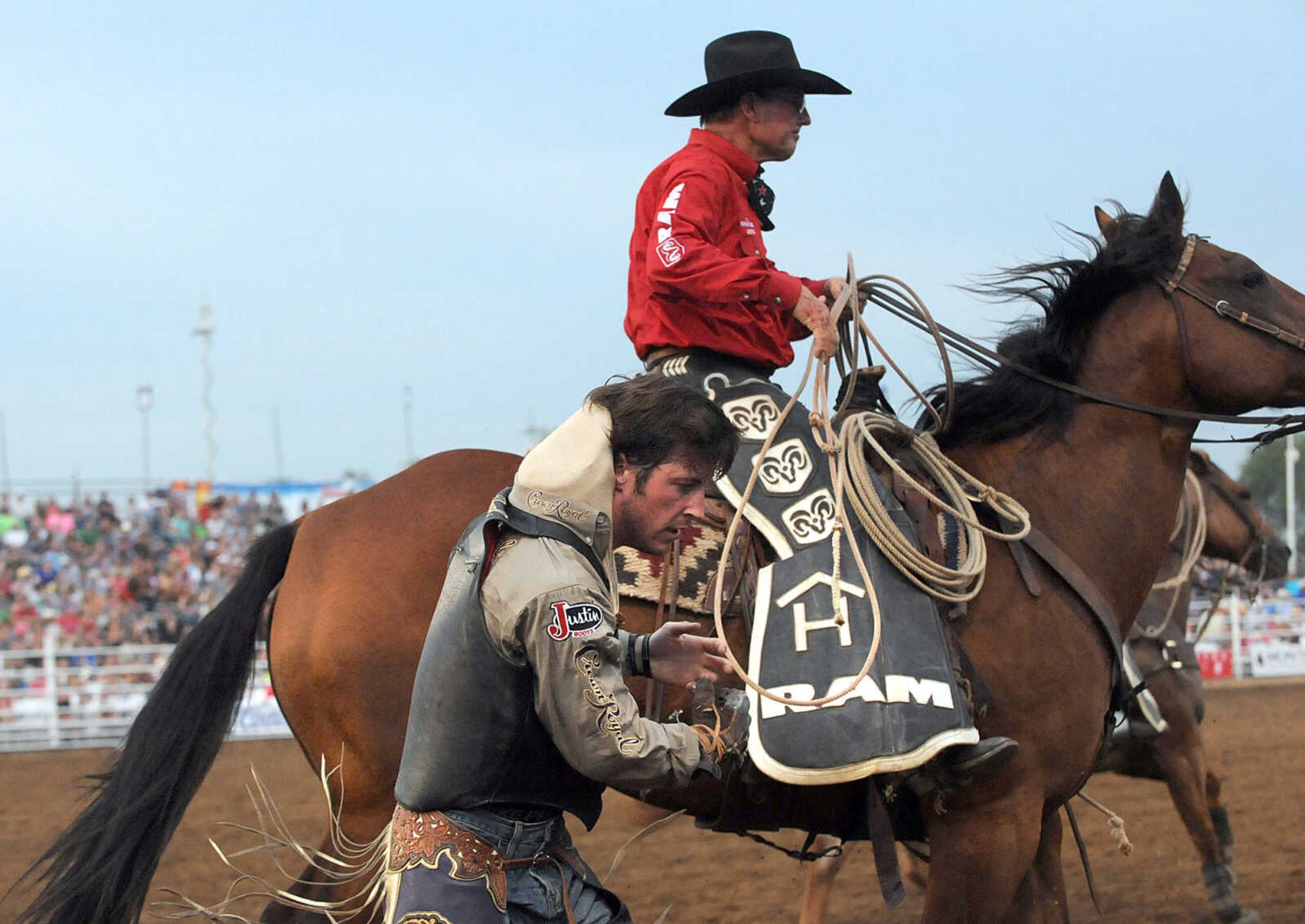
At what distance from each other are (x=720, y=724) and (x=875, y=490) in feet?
4.57

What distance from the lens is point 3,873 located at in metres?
7.07

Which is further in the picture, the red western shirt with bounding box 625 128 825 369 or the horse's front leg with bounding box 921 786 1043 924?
the red western shirt with bounding box 625 128 825 369

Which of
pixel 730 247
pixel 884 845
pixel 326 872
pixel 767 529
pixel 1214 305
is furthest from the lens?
pixel 1214 305

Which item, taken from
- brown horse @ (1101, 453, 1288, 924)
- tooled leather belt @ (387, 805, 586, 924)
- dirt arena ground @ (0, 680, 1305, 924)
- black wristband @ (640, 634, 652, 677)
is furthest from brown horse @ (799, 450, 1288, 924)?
tooled leather belt @ (387, 805, 586, 924)

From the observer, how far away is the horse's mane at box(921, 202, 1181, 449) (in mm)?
4148

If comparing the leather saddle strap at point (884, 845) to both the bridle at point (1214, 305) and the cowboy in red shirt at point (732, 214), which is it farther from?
the bridle at point (1214, 305)

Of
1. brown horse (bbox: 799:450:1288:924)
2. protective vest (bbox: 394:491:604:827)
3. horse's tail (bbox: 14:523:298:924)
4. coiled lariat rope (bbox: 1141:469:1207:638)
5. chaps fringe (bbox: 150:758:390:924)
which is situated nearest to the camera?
protective vest (bbox: 394:491:604:827)

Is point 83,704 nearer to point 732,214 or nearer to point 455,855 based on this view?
point 732,214

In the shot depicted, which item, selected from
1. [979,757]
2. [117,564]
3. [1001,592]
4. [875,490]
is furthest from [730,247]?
[117,564]

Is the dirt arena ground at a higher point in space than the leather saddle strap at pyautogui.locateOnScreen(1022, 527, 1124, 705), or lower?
lower

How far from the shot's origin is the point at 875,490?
3.68 meters

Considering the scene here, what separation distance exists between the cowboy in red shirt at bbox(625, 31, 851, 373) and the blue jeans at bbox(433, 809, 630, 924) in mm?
1947

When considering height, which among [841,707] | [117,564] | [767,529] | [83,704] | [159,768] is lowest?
[83,704]

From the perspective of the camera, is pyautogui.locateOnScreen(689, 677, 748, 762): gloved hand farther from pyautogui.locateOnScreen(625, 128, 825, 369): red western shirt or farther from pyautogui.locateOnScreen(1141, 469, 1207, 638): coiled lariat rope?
pyautogui.locateOnScreen(1141, 469, 1207, 638): coiled lariat rope
